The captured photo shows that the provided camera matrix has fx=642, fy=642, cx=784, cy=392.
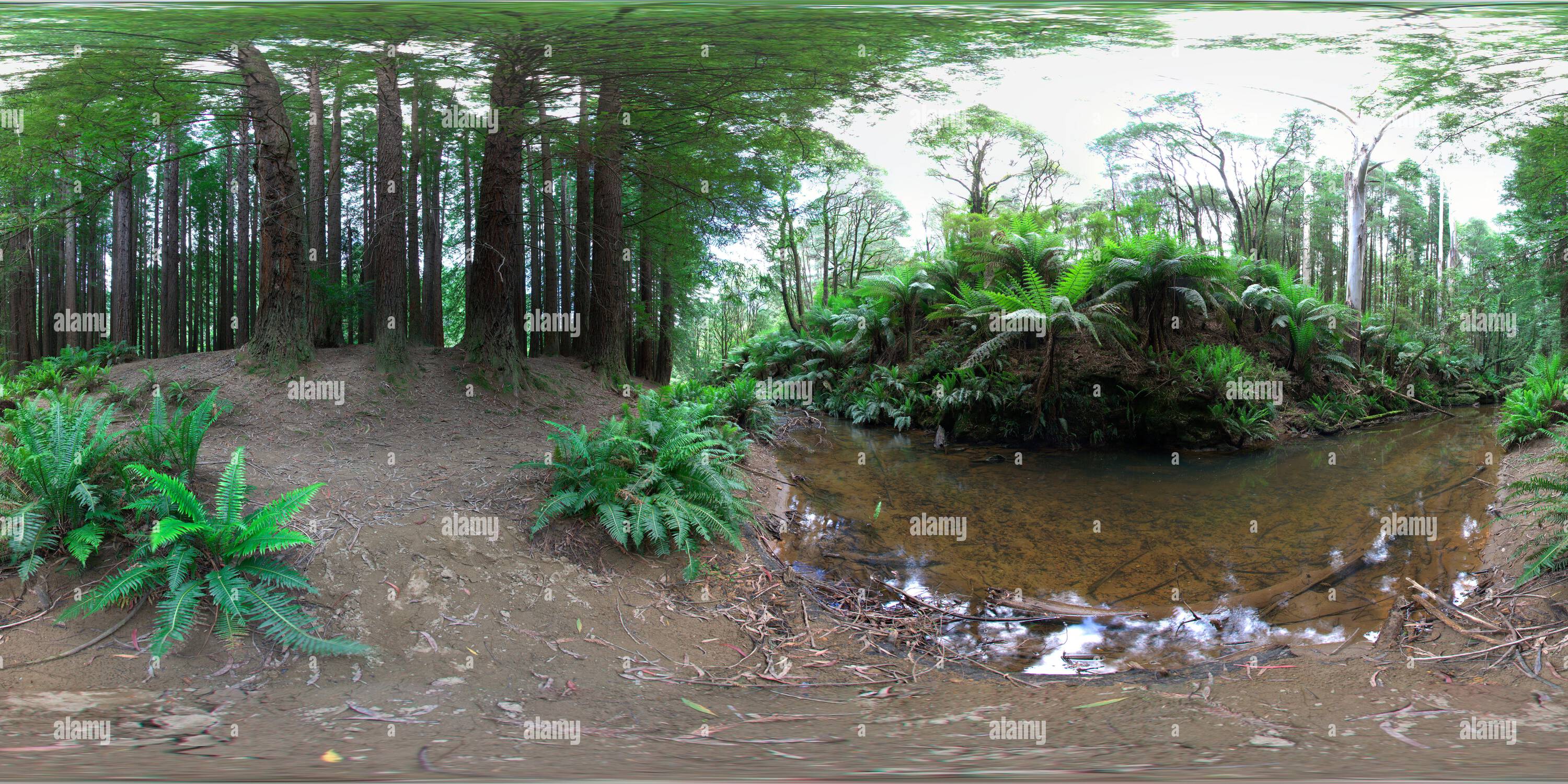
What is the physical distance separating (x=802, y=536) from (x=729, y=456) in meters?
0.74

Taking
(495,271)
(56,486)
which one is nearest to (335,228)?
(495,271)

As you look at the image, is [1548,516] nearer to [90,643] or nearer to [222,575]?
[222,575]

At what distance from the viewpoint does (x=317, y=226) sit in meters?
9.16

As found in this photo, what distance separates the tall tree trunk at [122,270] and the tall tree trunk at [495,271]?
22.2 ft

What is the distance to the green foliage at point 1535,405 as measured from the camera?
4.96 meters

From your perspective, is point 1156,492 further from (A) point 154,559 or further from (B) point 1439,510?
(A) point 154,559

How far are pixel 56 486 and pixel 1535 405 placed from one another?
30.5 feet

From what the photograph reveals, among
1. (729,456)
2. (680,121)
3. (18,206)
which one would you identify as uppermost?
(680,121)

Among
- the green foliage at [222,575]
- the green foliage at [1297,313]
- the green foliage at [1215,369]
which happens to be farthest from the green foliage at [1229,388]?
the green foliage at [222,575]

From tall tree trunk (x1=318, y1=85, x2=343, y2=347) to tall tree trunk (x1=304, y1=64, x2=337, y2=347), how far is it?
0.22ft

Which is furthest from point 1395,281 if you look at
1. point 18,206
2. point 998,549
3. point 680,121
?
point 18,206

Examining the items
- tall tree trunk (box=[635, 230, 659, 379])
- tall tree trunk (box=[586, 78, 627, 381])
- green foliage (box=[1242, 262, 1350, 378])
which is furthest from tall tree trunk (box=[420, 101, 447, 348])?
green foliage (box=[1242, 262, 1350, 378])

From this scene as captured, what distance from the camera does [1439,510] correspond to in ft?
13.5

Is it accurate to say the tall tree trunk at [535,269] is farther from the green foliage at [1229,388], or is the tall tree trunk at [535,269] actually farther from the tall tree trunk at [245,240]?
the green foliage at [1229,388]
